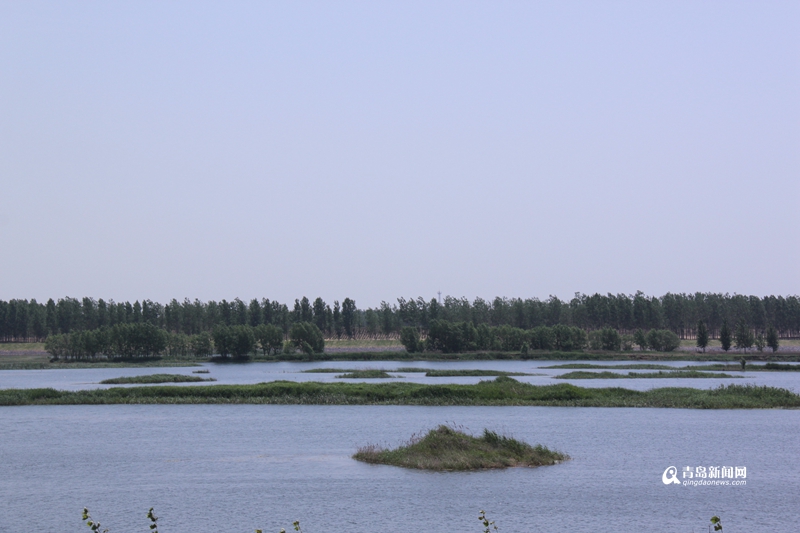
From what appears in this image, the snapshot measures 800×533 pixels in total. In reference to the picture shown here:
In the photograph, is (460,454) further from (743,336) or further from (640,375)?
(743,336)

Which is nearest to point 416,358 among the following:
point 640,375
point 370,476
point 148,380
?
point 640,375

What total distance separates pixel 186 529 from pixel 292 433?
1050 inches

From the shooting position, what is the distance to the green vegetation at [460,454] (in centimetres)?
4212

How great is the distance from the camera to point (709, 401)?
70.2 m

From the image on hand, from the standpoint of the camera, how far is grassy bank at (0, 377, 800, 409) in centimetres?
7131

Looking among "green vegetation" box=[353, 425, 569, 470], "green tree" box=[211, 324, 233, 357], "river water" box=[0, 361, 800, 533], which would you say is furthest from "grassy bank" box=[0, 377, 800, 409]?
"green tree" box=[211, 324, 233, 357]

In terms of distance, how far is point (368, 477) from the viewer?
40.6m

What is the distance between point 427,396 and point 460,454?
33863mm

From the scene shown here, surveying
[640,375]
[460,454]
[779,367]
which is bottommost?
[779,367]

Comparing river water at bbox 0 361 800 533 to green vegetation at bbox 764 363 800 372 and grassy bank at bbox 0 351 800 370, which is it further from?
grassy bank at bbox 0 351 800 370

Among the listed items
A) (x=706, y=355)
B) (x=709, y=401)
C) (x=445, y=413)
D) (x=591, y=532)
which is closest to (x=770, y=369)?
(x=706, y=355)

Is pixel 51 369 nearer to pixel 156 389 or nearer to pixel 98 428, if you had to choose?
pixel 156 389

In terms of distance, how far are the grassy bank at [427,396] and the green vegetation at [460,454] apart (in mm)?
27981

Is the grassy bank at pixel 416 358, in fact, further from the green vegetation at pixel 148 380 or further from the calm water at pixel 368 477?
the calm water at pixel 368 477
